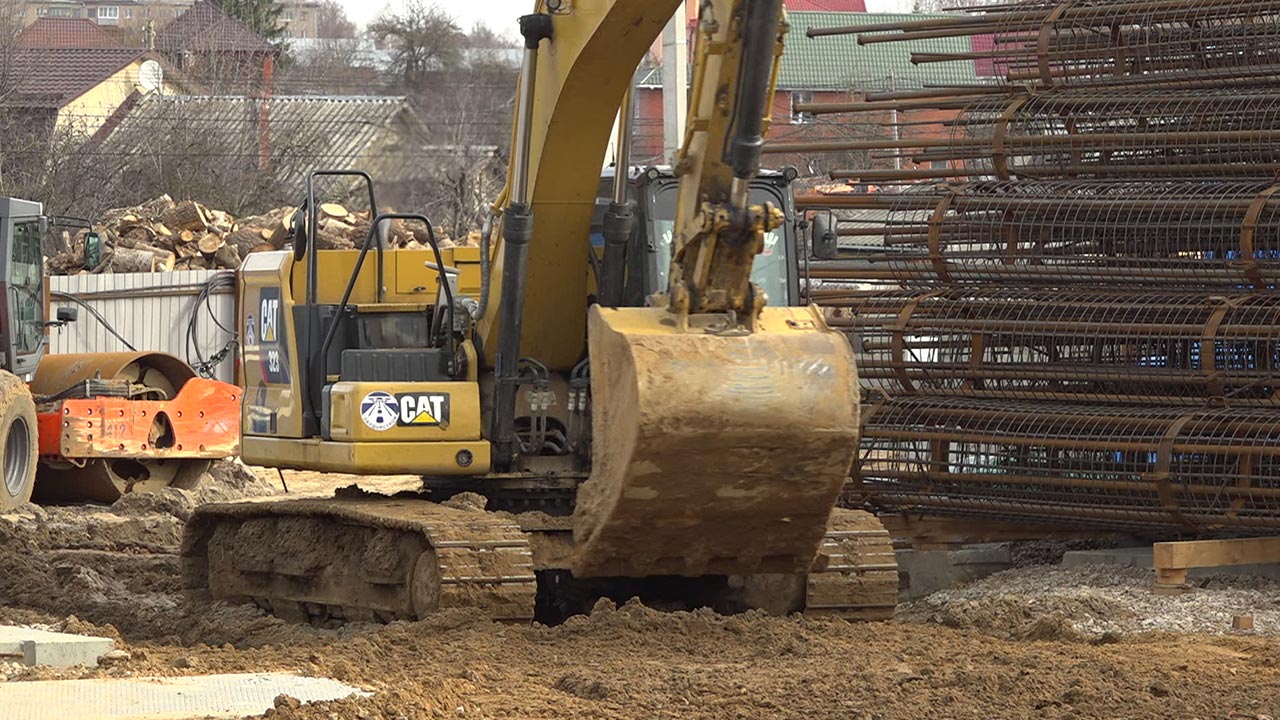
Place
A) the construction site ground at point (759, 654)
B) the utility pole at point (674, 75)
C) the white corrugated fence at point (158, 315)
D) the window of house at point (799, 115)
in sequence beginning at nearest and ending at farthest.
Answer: the construction site ground at point (759, 654) < the window of house at point (799, 115) < the utility pole at point (674, 75) < the white corrugated fence at point (158, 315)

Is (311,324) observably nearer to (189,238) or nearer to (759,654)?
(759,654)

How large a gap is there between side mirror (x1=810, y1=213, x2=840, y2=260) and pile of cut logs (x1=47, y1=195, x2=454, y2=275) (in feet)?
50.2

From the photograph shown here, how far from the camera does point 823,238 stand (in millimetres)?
10031

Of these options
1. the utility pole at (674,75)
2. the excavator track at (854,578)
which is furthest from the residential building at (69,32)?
the excavator track at (854,578)

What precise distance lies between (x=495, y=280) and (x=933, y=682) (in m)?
3.33

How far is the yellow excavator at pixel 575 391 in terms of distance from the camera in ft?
26.5

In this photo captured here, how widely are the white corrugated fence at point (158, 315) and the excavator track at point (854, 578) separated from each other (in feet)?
48.2

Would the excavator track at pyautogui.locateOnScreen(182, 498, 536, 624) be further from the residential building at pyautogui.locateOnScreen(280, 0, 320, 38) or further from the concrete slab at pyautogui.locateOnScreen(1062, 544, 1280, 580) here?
the residential building at pyautogui.locateOnScreen(280, 0, 320, 38)

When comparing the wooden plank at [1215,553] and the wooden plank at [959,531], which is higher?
the wooden plank at [1215,553]

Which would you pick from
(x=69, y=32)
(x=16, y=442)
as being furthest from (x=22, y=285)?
(x=69, y=32)

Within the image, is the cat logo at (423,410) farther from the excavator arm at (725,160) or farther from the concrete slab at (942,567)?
the concrete slab at (942,567)

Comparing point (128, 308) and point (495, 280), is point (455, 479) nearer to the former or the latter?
point (495, 280)

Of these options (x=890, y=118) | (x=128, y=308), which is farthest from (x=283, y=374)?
(x=890, y=118)

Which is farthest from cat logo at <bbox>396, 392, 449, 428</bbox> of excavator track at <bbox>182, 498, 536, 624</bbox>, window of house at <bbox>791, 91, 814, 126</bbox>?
window of house at <bbox>791, 91, 814, 126</bbox>
